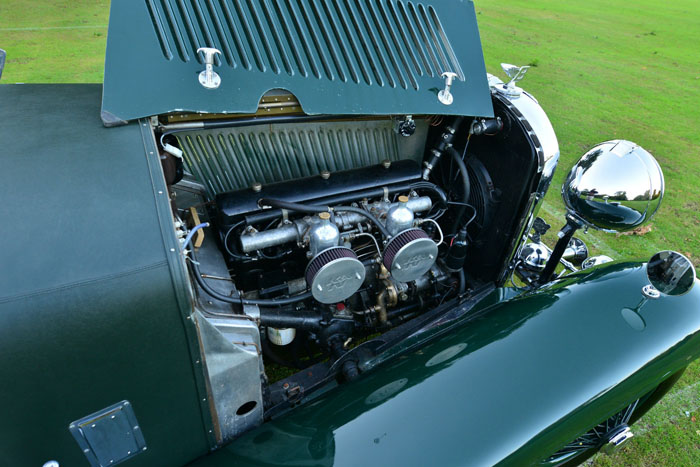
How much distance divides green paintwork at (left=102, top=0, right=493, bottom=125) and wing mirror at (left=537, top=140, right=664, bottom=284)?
68 centimetres

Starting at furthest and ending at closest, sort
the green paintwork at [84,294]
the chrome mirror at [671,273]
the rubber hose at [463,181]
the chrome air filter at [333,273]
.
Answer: the rubber hose at [463,181] → the chrome mirror at [671,273] → the chrome air filter at [333,273] → the green paintwork at [84,294]

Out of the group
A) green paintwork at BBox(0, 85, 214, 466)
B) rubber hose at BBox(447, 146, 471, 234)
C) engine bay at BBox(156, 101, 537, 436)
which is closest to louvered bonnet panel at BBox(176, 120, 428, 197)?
engine bay at BBox(156, 101, 537, 436)

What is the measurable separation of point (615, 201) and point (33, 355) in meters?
2.49

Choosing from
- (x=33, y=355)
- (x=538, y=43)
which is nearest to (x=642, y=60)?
(x=538, y=43)

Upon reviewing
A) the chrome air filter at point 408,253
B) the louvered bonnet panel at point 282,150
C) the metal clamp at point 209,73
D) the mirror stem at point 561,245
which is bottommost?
the mirror stem at point 561,245

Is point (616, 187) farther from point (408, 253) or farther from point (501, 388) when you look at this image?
point (501, 388)

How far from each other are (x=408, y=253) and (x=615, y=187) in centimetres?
116

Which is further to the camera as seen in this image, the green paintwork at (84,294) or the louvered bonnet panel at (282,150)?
the louvered bonnet panel at (282,150)

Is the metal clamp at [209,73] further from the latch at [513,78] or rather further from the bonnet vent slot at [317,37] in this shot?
the latch at [513,78]

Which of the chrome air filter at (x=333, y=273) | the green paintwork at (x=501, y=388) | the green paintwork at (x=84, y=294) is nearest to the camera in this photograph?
the green paintwork at (x=84, y=294)

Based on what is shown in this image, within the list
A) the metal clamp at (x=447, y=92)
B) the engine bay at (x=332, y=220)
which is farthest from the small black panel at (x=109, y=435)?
the metal clamp at (x=447, y=92)

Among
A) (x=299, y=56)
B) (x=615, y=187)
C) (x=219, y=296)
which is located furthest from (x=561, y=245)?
(x=219, y=296)

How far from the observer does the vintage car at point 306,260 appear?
3.53 feet

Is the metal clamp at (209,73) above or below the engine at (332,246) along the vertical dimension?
above
